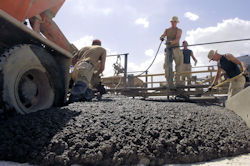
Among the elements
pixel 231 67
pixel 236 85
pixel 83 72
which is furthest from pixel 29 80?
pixel 231 67

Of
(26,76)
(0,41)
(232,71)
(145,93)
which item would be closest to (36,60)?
(26,76)

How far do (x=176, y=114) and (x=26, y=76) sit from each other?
1.78 m

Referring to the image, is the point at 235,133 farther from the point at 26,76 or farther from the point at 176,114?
the point at 26,76

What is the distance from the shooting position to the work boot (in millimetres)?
3151

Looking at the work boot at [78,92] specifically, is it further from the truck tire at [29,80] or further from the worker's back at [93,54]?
the worker's back at [93,54]

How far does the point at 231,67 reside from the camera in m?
4.49

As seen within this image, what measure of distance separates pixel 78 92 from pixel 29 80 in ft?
3.57

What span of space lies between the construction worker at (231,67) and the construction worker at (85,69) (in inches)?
98.9

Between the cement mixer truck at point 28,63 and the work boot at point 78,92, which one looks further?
the work boot at point 78,92

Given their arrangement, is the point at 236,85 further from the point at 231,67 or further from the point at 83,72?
the point at 83,72

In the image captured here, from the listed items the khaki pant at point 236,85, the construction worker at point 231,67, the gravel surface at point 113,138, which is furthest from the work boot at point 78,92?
the khaki pant at point 236,85

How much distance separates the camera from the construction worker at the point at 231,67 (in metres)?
4.18

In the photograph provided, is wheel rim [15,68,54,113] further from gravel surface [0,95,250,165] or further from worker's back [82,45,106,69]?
worker's back [82,45,106,69]

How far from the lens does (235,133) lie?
2.13m
